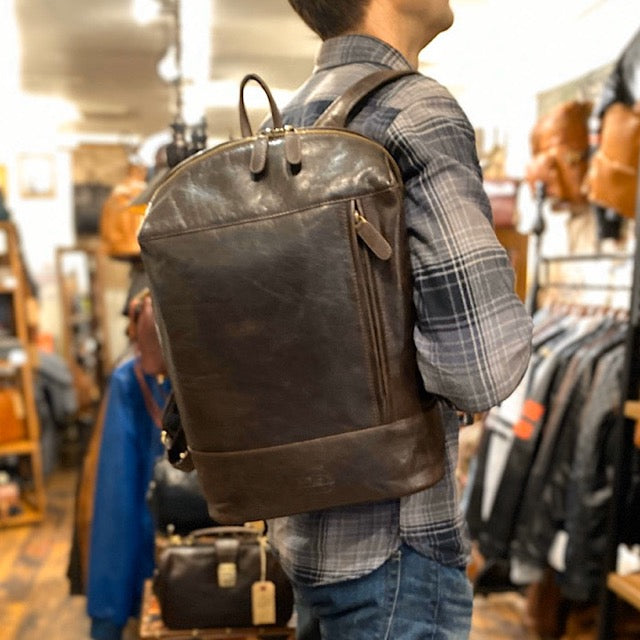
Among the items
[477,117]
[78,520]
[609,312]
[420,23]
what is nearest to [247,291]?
[420,23]

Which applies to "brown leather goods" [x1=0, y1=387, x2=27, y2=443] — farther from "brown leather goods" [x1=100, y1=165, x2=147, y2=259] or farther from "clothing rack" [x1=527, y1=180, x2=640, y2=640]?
"clothing rack" [x1=527, y1=180, x2=640, y2=640]

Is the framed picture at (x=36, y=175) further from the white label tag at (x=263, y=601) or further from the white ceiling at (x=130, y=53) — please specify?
the white label tag at (x=263, y=601)

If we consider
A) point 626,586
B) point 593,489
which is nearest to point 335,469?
point 626,586

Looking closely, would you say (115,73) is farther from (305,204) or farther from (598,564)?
(305,204)

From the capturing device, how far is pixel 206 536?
1.34 m

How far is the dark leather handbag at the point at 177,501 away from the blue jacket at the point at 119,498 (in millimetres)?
290

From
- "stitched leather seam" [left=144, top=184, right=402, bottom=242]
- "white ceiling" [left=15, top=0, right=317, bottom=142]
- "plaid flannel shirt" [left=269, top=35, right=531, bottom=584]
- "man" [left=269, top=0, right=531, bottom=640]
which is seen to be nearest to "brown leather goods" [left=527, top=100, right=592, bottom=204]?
"white ceiling" [left=15, top=0, right=317, bottom=142]

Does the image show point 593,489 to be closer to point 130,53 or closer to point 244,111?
point 244,111

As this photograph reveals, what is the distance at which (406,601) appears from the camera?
70 cm

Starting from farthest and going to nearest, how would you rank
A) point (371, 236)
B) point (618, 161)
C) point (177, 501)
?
point (618, 161) → point (177, 501) → point (371, 236)

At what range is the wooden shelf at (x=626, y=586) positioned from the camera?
1.62 metres

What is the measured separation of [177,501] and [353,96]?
2.99ft

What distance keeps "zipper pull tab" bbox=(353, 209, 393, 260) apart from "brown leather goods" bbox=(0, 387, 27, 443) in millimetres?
3419

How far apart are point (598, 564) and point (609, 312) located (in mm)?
801
